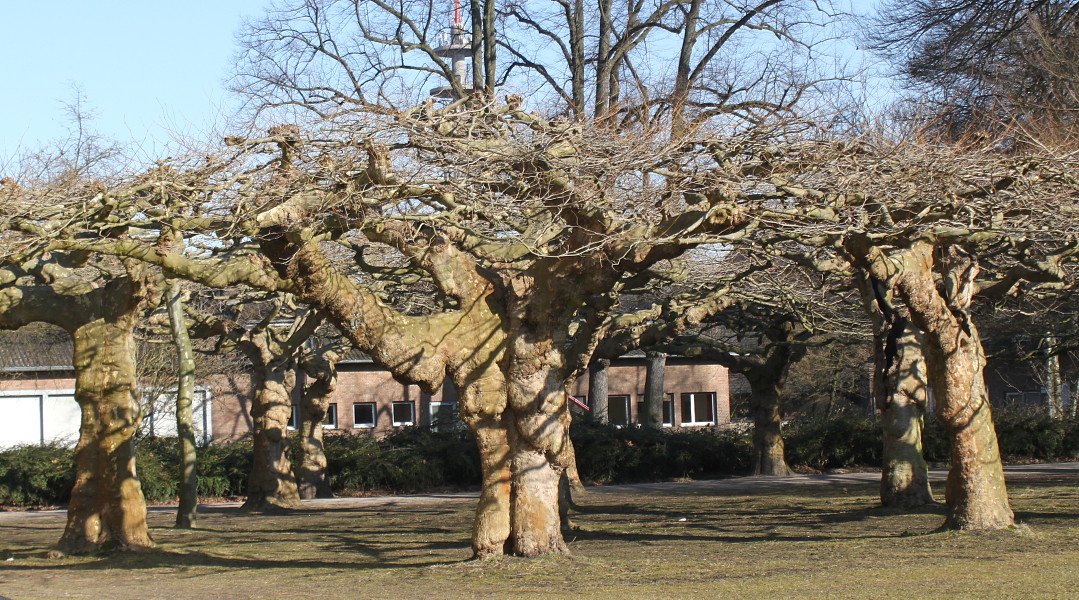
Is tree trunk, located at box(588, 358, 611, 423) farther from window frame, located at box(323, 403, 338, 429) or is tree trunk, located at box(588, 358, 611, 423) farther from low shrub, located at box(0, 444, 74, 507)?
low shrub, located at box(0, 444, 74, 507)

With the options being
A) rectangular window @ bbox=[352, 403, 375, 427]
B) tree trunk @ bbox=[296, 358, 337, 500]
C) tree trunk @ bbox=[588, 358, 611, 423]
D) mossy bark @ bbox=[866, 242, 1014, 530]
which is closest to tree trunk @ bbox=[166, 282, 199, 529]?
tree trunk @ bbox=[296, 358, 337, 500]

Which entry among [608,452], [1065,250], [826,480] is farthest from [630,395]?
[1065,250]

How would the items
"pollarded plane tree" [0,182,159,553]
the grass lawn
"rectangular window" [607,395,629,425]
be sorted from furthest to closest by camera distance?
"rectangular window" [607,395,629,425], "pollarded plane tree" [0,182,159,553], the grass lawn

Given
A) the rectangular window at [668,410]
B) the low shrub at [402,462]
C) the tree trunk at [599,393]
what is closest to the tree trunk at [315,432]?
the low shrub at [402,462]

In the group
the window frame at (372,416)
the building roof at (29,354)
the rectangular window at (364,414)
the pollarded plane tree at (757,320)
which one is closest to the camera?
the pollarded plane tree at (757,320)

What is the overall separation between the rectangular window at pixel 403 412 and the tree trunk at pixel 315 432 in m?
10.6

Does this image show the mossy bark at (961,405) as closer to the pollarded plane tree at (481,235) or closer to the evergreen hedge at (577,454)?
the pollarded plane tree at (481,235)

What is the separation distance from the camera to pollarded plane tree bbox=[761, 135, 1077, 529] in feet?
34.5

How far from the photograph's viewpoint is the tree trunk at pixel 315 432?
20.1 metres

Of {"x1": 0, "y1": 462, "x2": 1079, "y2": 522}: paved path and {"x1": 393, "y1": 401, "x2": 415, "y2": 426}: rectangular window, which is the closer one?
{"x1": 0, "y1": 462, "x2": 1079, "y2": 522}: paved path

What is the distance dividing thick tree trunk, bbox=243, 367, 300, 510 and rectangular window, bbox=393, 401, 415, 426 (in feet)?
44.0

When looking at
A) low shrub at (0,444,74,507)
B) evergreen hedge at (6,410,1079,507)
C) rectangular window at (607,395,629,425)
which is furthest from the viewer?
rectangular window at (607,395,629,425)

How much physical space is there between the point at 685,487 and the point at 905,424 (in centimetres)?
815

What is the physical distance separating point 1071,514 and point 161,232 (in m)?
11.8
